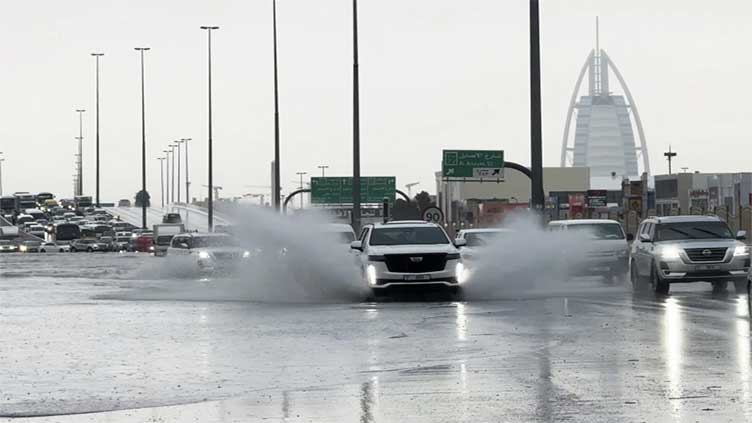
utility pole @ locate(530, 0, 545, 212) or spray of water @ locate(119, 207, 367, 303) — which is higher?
utility pole @ locate(530, 0, 545, 212)

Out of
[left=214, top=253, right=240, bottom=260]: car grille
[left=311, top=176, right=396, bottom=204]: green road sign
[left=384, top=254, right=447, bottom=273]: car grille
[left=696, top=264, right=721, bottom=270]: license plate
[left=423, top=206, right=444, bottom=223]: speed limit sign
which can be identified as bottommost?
[left=214, top=253, right=240, bottom=260]: car grille

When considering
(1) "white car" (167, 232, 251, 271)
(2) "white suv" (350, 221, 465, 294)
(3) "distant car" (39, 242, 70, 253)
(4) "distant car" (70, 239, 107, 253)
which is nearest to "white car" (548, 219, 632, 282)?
(2) "white suv" (350, 221, 465, 294)

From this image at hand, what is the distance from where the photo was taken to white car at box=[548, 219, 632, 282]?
3800 centimetres

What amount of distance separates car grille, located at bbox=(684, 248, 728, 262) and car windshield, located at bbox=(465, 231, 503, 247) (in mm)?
7911

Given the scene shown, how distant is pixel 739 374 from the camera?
49.6ft

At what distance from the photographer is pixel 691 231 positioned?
3278cm

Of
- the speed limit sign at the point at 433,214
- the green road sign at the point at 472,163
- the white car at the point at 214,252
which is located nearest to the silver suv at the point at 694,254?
the white car at the point at 214,252

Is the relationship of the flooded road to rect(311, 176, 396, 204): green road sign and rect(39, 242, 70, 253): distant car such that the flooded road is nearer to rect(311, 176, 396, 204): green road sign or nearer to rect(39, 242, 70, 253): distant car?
rect(311, 176, 396, 204): green road sign

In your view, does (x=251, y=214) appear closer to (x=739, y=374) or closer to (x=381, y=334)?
(x=381, y=334)

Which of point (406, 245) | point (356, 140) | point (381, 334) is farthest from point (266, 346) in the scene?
point (356, 140)

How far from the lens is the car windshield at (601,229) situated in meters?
39.9

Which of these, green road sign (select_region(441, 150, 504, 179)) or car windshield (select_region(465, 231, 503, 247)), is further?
green road sign (select_region(441, 150, 504, 179))

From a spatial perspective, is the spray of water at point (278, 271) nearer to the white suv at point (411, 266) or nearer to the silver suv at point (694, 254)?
the white suv at point (411, 266)

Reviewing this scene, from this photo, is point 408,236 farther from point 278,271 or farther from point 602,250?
point 602,250
